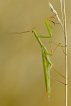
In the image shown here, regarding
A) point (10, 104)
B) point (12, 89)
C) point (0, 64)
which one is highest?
point (0, 64)

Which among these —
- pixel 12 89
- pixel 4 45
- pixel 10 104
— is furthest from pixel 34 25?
pixel 10 104

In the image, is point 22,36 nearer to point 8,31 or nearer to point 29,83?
point 8,31

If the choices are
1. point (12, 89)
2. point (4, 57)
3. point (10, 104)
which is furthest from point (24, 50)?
point (10, 104)

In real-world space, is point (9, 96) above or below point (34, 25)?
below

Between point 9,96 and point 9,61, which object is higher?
point 9,61

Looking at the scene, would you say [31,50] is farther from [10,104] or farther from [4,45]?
[10,104]

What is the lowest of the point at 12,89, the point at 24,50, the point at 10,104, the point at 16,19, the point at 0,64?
the point at 10,104
